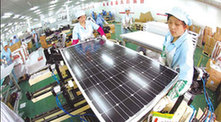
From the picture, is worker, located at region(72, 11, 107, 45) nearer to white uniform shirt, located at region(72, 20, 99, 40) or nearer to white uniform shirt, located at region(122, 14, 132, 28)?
white uniform shirt, located at region(72, 20, 99, 40)

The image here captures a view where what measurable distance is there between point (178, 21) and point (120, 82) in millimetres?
1456

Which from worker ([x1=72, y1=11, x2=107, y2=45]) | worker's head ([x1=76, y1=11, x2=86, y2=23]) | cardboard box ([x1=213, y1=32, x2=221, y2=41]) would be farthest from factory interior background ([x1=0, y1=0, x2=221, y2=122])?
worker's head ([x1=76, y1=11, x2=86, y2=23])

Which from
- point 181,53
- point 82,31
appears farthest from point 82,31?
point 181,53

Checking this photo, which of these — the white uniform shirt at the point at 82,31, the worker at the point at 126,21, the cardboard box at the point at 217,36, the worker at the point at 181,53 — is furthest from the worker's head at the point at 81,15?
the cardboard box at the point at 217,36

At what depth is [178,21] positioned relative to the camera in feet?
5.97

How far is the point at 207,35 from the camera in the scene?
5836 millimetres

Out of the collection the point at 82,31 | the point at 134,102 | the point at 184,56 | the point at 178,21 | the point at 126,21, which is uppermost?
the point at 126,21

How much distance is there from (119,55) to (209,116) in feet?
8.31

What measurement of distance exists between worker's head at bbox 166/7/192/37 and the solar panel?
Result: 754 mm

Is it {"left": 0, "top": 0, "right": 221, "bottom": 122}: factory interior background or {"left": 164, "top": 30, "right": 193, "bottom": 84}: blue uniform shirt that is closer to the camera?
{"left": 164, "top": 30, "right": 193, "bottom": 84}: blue uniform shirt

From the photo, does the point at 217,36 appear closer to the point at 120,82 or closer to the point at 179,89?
the point at 179,89

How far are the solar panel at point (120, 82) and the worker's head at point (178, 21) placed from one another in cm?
75

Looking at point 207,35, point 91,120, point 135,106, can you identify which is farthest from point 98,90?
point 207,35

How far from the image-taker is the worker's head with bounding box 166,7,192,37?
1713mm
